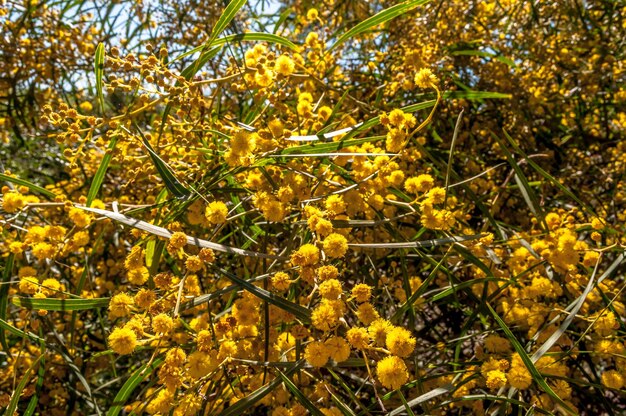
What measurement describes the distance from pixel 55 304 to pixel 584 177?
7.02 ft

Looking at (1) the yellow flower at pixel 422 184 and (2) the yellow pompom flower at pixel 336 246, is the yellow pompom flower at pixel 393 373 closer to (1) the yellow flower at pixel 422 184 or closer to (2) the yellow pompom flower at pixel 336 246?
(2) the yellow pompom flower at pixel 336 246

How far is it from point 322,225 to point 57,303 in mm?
597

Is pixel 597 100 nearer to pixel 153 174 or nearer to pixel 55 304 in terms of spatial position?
pixel 153 174

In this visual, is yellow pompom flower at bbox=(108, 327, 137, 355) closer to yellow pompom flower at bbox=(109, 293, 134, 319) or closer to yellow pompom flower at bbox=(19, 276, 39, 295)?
yellow pompom flower at bbox=(109, 293, 134, 319)

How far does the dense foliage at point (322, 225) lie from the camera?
43.8 inches

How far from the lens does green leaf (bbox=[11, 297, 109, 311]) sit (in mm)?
1140

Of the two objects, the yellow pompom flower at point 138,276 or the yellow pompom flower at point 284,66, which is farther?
the yellow pompom flower at point 284,66

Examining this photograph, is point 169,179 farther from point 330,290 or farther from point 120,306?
point 330,290

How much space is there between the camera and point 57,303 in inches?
45.3

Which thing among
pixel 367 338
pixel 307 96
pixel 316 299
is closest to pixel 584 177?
pixel 307 96

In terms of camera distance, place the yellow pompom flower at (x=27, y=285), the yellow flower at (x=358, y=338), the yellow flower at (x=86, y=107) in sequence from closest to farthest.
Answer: the yellow flower at (x=358, y=338) → the yellow pompom flower at (x=27, y=285) → the yellow flower at (x=86, y=107)

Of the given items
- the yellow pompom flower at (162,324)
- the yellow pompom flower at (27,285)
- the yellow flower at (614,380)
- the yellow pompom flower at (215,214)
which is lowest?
the yellow flower at (614,380)

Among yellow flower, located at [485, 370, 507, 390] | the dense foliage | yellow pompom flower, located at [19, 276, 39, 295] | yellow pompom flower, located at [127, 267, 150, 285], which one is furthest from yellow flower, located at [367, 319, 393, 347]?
yellow pompom flower, located at [19, 276, 39, 295]

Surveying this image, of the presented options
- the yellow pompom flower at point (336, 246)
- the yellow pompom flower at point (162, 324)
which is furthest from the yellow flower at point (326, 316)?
the yellow pompom flower at point (162, 324)
